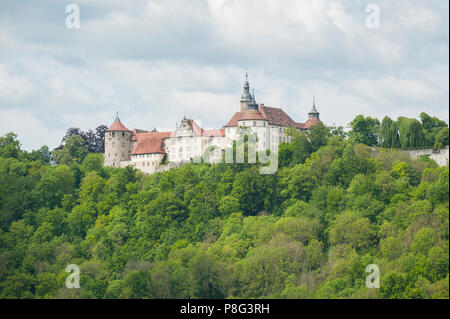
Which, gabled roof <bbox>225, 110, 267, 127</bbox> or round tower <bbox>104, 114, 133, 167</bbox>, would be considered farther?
round tower <bbox>104, 114, 133, 167</bbox>

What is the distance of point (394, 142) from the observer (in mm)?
89875

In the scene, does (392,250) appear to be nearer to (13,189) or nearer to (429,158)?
(429,158)

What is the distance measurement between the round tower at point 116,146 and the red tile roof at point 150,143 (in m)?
1.10

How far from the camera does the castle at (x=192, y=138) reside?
315ft

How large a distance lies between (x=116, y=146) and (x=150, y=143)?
3.61 m

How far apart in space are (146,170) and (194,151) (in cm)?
522

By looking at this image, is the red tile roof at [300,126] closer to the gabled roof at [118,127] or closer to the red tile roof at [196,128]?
the red tile roof at [196,128]

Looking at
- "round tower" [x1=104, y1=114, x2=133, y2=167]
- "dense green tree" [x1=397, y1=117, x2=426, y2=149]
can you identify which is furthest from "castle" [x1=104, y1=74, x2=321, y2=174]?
"dense green tree" [x1=397, y1=117, x2=426, y2=149]

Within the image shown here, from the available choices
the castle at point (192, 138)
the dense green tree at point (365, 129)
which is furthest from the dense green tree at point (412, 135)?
the castle at point (192, 138)

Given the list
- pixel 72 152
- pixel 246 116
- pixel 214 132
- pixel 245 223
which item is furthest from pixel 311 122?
pixel 72 152

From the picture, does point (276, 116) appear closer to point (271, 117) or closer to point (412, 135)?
point (271, 117)

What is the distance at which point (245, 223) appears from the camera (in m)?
87.6

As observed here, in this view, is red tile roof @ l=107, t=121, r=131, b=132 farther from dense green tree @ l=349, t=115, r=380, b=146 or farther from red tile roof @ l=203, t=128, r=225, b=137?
dense green tree @ l=349, t=115, r=380, b=146

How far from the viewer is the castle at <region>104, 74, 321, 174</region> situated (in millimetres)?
→ 96000
